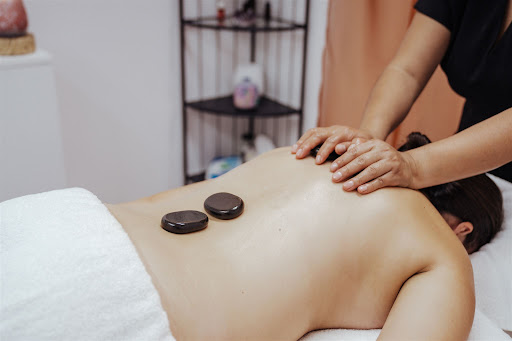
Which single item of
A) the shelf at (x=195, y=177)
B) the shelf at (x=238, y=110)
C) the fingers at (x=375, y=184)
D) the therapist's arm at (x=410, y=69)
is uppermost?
the therapist's arm at (x=410, y=69)

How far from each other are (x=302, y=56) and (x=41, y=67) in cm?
120

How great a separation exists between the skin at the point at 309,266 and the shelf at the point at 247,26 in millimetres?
1379

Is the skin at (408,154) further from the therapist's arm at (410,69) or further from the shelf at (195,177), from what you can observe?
the shelf at (195,177)

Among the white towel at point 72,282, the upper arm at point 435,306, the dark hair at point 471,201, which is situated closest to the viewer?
the white towel at point 72,282

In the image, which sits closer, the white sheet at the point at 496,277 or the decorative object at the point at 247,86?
the white sheet at the point at 496,277

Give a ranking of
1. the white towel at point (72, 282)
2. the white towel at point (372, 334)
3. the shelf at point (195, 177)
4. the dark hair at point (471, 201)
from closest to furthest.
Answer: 1. the white towel at point (72, 282)
2. the white towel at point (372, 334)
3. the dark hair at point (471, 201)
4. the shelf at point (195, 177)

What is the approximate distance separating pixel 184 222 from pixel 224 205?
94 mm

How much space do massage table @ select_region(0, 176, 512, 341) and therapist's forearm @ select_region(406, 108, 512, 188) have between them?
2.10ft

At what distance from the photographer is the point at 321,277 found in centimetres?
93

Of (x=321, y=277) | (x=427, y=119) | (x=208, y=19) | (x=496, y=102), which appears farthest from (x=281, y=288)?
(x=208, y=19)

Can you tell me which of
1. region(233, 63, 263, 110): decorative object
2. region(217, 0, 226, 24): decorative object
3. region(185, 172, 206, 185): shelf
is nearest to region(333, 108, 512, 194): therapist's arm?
region(233, 63, 263, 110): decorative object

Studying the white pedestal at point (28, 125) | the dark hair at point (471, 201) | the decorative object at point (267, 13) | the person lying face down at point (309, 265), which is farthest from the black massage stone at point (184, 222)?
the decorative object at point (267, 13)

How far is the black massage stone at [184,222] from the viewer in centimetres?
92

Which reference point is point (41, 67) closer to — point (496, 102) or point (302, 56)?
point (302, 56)
